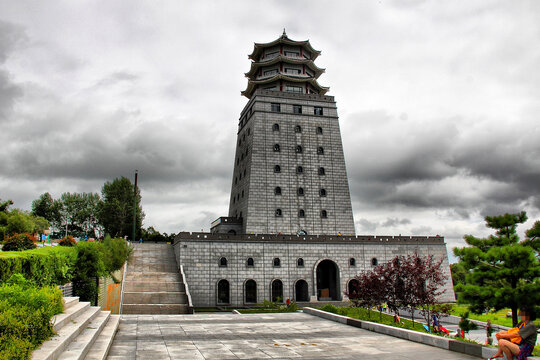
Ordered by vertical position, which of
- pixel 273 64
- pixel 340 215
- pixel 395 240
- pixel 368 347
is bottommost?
pixel 368 347

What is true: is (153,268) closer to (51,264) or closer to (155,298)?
(155,298)

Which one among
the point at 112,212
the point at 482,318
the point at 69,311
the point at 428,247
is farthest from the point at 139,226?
the point at 69,311

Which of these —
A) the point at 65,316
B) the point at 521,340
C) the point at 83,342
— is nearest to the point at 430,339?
the point at 521,340

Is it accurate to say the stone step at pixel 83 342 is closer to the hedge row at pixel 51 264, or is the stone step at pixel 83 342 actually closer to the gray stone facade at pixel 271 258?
the hedge row at pixel 51 264

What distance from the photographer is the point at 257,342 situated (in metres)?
12.7

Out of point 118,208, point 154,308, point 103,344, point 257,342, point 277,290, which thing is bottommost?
point 154,308

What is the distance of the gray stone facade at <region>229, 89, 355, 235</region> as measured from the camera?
1750 inches

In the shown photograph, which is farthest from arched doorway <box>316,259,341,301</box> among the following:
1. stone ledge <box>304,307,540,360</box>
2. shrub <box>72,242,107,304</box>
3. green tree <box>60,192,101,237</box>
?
green tree <box>60,192,101,237</box>

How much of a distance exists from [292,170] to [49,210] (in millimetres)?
53060

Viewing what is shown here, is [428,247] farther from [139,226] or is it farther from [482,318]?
[139,226]

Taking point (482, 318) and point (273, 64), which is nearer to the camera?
point (482, 318)

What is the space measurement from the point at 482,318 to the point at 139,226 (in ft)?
173

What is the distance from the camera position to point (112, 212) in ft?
216

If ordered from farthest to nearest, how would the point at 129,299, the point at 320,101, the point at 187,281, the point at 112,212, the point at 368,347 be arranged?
the point at 112,212 < the point at 320,101 < the point at 187,281 < the point at 129,299 < the point at 368,347
